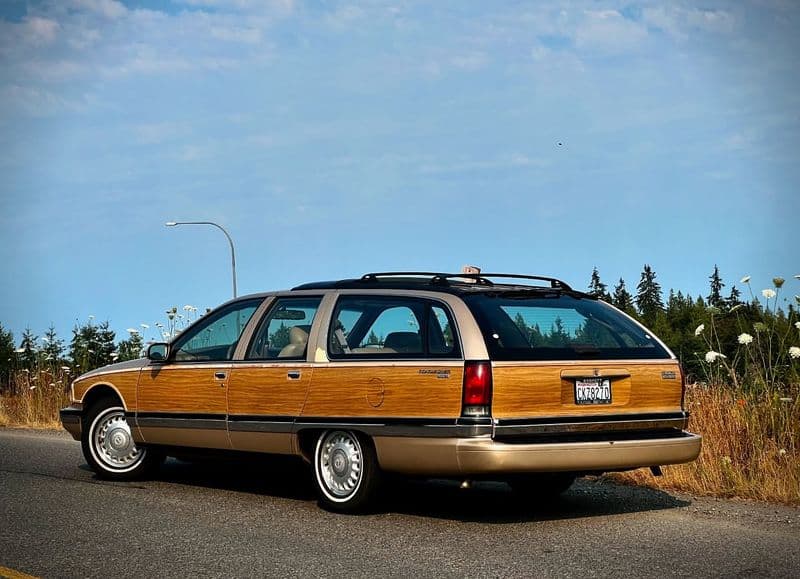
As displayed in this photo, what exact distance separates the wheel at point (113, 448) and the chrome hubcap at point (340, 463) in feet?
7.90

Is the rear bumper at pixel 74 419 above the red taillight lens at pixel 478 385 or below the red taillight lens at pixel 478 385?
below

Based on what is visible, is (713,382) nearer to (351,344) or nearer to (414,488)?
(414,488)

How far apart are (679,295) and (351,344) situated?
137 meters

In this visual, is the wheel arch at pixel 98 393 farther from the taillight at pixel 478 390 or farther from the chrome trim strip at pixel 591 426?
the chrome trim strip at pixel 591 426

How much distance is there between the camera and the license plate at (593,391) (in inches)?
324

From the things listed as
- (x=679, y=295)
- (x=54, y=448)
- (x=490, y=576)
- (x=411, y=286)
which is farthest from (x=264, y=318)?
(x=679, y=295)

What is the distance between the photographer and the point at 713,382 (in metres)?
11.4

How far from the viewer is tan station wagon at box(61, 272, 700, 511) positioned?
7.99 meters

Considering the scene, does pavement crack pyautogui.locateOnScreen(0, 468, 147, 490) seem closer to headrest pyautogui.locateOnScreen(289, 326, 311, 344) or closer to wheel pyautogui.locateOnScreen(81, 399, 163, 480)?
Result: wheel pyautogui.locateOnScreen(81, 399, 163, 480)

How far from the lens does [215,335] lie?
10.3 m

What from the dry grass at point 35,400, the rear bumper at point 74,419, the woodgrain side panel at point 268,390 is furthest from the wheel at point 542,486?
the dry grass at point 35,400

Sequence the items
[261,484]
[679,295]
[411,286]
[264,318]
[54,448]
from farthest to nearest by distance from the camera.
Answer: [679,295] < [54,448] < [261,484] < [264,318] < [411,286]

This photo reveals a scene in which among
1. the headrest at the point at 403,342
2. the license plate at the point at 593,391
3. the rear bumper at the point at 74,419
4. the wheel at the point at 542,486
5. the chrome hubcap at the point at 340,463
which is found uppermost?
the headrest at the point at 403,342

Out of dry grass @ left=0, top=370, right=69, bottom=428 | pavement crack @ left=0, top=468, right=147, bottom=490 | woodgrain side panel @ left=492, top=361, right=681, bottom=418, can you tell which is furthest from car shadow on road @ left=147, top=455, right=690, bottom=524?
dry grass @ left=0, top=370, right=69, bottom=428
